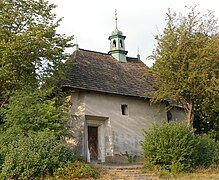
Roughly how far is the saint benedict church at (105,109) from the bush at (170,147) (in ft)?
17.9

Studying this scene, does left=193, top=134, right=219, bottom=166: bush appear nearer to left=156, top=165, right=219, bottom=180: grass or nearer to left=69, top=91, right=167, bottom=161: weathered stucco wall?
left=156, top=165, right=219, bottom=180: grass

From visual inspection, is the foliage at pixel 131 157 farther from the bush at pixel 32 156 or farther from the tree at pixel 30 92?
the bush at pixel 32 156

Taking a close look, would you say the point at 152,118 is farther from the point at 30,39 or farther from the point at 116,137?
the point at 30,39

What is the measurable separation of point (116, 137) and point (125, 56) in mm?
8620

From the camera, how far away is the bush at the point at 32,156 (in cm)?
1340

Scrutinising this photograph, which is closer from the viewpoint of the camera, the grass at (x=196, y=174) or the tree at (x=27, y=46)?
the grass at (x=196, y=174)

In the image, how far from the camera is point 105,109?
22.3 meters

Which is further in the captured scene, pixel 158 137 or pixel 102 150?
pixel 102 150

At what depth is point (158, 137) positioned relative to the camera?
16594 millimetres

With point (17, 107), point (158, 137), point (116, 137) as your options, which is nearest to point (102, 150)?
point (116, 137)

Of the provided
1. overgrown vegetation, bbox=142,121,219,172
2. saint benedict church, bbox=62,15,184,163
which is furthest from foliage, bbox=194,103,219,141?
overgrown vegetation, bbox=142,121,219,172

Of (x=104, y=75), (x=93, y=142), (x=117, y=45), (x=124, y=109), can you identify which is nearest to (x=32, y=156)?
(x=93, y=142)

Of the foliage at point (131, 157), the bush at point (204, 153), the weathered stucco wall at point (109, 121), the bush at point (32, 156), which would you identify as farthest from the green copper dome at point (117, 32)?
the bush at point (32, 156)

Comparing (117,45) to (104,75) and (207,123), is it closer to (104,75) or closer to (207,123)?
(104,75)
